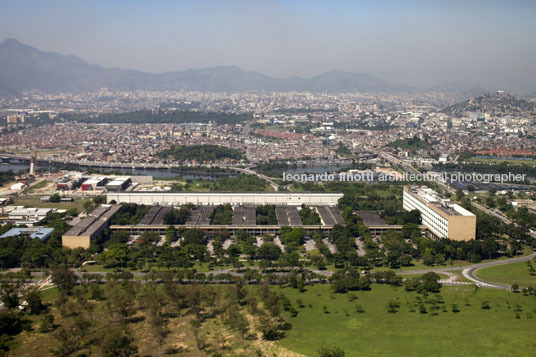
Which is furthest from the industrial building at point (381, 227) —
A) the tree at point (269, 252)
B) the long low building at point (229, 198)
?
the tree at point (269, 252)

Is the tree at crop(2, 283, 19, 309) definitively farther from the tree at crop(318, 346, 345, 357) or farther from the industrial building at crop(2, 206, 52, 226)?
the industrial building at crop(2, 206, 52, 226)

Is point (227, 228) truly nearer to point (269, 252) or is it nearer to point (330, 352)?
point (269, 252)

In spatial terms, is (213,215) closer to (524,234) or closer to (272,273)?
(272,273)

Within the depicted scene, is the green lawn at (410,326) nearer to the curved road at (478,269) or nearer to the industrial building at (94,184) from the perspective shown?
the curved road at (478,269)

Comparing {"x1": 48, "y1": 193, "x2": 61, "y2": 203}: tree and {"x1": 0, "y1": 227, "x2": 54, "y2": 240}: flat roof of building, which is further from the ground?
{"x1": 48, "y1": 193, "x2": 61, "y2": 203}: tree

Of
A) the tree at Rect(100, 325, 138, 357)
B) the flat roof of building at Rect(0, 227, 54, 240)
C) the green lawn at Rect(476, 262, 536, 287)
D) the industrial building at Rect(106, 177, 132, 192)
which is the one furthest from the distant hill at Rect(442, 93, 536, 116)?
the tree at Rect(100, 325, 138, 357)

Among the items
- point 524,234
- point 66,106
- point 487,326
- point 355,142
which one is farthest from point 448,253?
point 66,106
